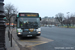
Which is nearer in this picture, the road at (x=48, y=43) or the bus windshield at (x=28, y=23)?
the road at (x=48, y=43)

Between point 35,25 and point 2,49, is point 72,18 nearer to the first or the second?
point 35,25

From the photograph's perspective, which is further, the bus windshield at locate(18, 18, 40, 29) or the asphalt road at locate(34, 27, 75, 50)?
the bus windshield at locate(18, 18, 40, 29)

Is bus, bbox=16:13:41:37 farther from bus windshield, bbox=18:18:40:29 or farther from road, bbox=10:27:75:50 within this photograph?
road, bbox=10:27:75:50

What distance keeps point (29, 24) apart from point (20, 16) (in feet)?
4.33

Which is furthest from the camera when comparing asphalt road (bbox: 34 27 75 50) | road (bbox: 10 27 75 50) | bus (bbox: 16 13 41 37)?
bus (bbox: 16 13 41 37)

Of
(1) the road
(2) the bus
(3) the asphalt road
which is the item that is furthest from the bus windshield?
(3) the asphalt road

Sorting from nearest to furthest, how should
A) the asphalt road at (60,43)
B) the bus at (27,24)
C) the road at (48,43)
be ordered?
the asphalt road at (60,43) < the road at (48,43) < the bus at (27,24)

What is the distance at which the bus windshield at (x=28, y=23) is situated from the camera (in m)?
10.3

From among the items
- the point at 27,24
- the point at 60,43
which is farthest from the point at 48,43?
the point at 27,24

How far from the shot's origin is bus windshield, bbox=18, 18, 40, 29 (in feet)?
33.9

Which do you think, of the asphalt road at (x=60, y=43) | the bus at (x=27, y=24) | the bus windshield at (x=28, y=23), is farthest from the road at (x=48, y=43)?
the bus windshield at (x=28, y=23)

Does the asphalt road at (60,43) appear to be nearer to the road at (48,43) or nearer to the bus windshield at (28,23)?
the road at (48,43)

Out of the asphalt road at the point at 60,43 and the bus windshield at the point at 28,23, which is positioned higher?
the bus windshield at the point at 28,23

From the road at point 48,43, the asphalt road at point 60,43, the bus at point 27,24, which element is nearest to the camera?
the asphalt road at point 60,43
